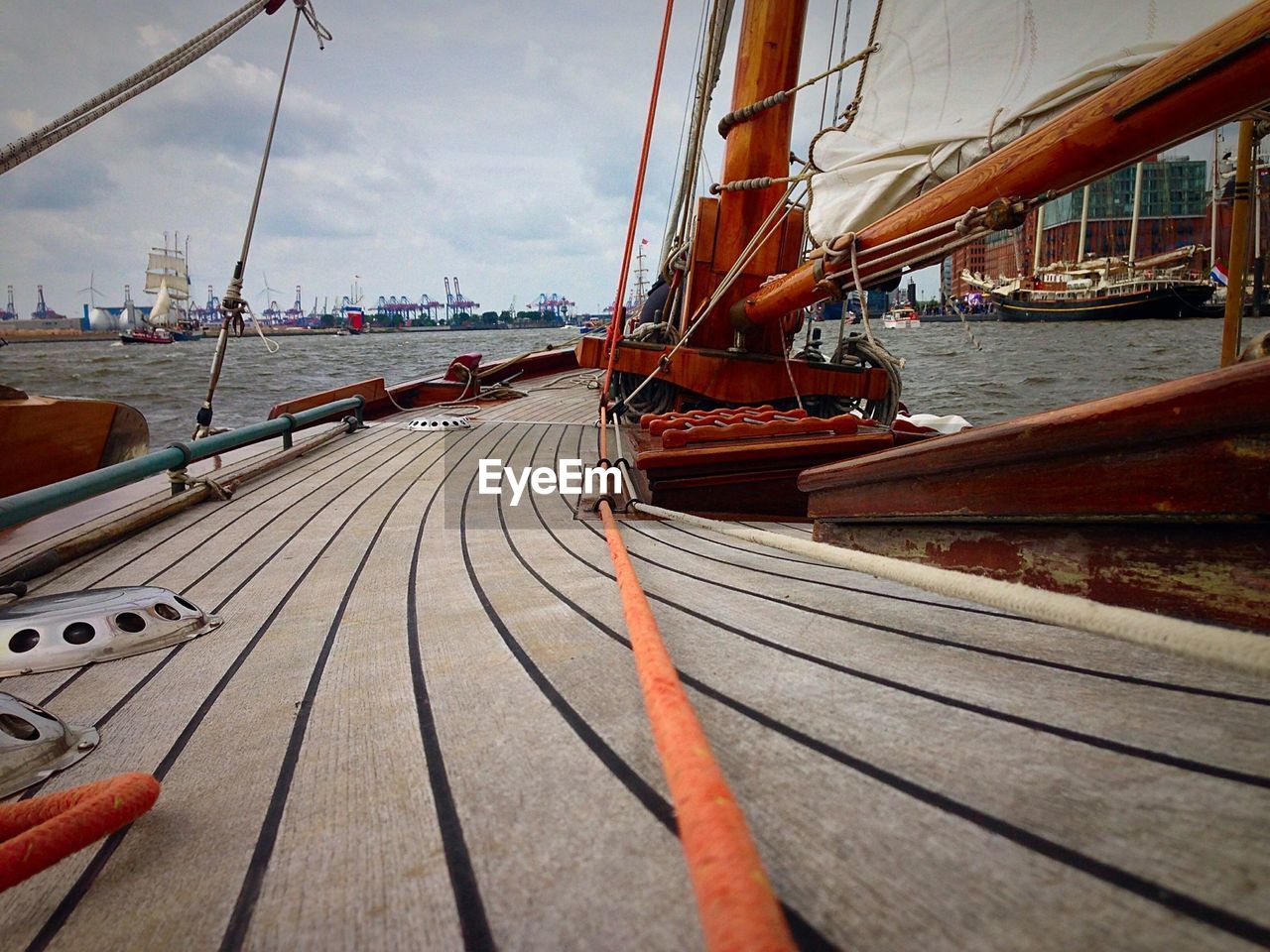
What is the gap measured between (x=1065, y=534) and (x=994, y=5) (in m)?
2.84

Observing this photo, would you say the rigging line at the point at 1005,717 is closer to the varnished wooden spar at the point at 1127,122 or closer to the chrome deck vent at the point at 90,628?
the chrome deck vent at the point at 90,628

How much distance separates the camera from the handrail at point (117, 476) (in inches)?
80.5

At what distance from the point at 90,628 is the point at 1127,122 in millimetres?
3584

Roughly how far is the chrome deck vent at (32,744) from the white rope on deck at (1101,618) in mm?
1394

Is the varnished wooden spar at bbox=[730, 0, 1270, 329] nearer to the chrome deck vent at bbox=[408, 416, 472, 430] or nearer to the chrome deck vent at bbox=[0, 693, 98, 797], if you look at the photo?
the chrome deck vent at bbox=[0, 693, 98, 797]

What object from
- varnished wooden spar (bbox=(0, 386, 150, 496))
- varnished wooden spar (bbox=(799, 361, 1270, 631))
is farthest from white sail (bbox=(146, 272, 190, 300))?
varnished wooden spar (bbox=(799, 361, 1270, 631))

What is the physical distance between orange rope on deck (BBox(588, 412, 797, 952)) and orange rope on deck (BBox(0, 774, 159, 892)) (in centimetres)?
69

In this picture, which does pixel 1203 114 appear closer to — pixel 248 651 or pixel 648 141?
pixel 648 141

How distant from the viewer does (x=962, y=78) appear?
3.18 m

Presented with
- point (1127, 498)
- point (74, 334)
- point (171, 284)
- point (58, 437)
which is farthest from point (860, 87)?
point (74, 334)

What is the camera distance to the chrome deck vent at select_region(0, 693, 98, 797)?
1.02 metres

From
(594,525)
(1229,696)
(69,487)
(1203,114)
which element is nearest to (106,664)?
(69,487)

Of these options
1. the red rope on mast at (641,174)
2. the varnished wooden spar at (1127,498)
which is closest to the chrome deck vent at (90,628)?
the varnished wooden spar at (1127,498)

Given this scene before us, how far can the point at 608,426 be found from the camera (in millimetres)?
5223
